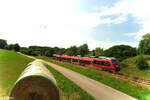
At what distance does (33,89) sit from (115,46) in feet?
244

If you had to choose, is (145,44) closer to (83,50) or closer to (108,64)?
(83,50)

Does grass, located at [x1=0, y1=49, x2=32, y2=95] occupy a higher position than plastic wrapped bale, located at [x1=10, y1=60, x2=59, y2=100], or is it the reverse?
plastic wrapped bale, located at [x1=10, y1=60, x2=59, y2=100]

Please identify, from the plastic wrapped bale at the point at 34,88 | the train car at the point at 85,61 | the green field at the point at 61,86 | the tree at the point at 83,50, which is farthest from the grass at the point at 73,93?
the tree at the point at 83,50

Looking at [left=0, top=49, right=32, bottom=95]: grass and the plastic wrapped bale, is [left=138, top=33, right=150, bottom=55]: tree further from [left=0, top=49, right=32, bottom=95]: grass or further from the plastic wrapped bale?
the plastic wrapped bale

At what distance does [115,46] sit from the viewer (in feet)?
240

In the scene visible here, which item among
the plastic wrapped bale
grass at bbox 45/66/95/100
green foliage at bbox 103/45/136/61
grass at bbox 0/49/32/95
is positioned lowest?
grass at bbox 45/66/95/100

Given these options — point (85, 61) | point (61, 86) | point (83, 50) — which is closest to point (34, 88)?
point (61, 86)

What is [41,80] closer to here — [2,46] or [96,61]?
[96,61]

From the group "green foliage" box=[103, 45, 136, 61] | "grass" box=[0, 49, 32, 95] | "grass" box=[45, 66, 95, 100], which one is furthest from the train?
"green foliage" box=[103, 45, 136, 61]

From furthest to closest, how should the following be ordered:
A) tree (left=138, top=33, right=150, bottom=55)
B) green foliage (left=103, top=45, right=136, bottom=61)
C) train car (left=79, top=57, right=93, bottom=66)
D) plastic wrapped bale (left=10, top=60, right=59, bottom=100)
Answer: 1. green foliage (left=103, top=45, right=136, bottom=61)
2. tree (left=138, top=33, right=150, bottom=55)
3. train car (left=79, top=57, right=93, bottom=66)
4. plastic wrapped bale (left=10, top=60, right=59, bottom=100)

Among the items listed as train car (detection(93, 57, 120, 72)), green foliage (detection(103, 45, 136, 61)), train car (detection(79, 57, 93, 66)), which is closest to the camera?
train car (detection(93, 57, 120, 72))

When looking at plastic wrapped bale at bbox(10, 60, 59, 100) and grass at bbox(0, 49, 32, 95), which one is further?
grass at bbox(0, 49, 32, 95)

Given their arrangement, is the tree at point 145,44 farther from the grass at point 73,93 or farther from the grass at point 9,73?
the grass at point 9,73

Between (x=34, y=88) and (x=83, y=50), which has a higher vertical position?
(x=83, y=50)
